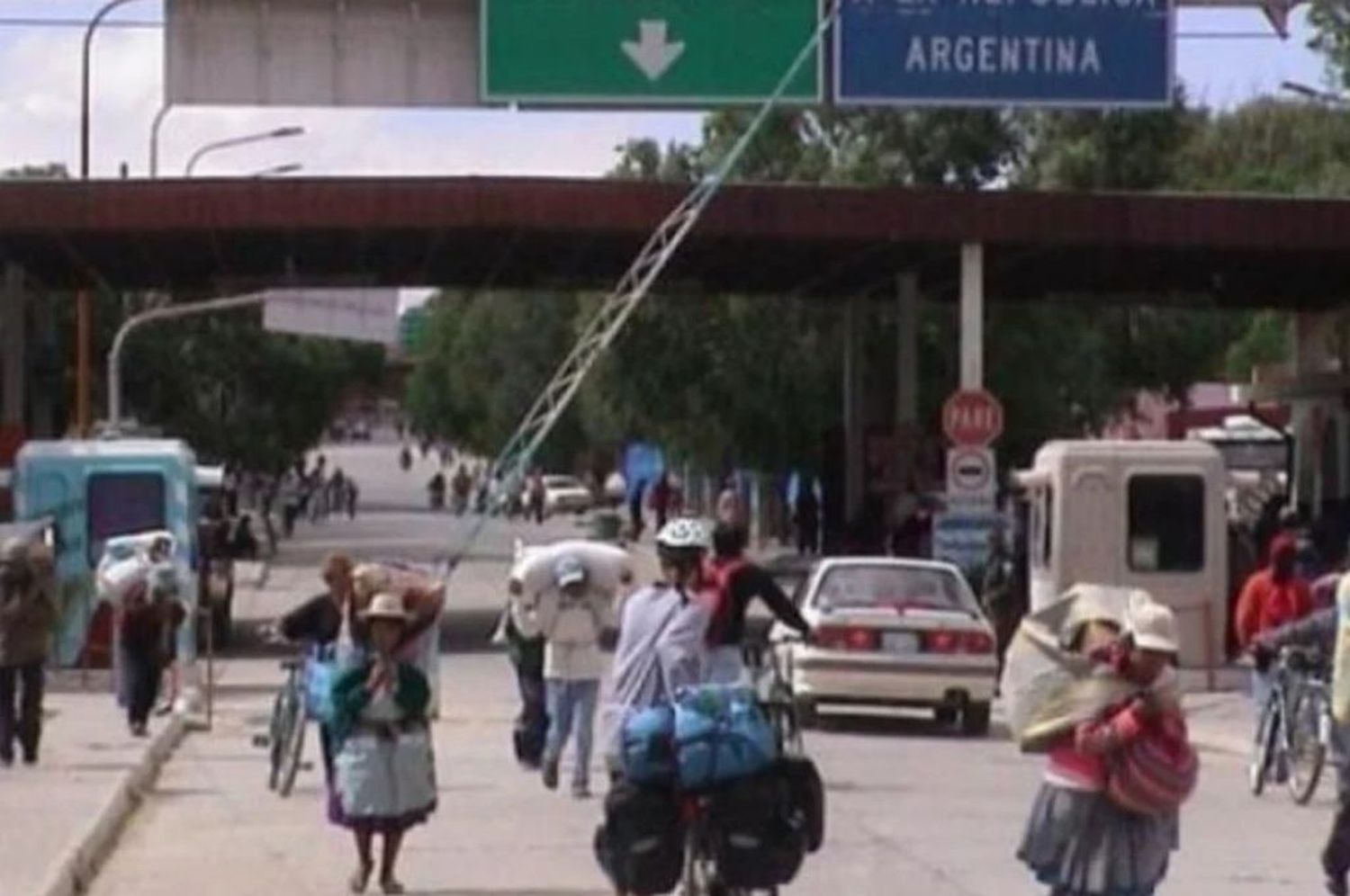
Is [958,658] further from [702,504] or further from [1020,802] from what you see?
[702,504]

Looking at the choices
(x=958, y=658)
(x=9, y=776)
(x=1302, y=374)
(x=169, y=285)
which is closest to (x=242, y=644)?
(x=169, y=285)

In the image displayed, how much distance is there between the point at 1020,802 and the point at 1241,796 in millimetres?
Result: 2057

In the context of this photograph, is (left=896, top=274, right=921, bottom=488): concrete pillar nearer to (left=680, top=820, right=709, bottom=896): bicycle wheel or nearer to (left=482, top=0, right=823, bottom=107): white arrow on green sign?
(left=482, top=0, right=823, bottom=107): white arrow on green sign

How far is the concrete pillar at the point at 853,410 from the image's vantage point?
177 feet

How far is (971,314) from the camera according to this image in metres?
44.9

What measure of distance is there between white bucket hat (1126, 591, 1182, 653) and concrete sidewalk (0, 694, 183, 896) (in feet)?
21.4

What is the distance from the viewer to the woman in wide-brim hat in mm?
18156

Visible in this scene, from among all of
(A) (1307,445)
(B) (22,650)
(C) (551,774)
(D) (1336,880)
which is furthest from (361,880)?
(A) (1307,445)

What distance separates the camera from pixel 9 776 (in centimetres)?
2619

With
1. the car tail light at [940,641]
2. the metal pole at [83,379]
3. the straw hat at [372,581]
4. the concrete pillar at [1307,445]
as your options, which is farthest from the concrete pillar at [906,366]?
the straw hat at [372,581]

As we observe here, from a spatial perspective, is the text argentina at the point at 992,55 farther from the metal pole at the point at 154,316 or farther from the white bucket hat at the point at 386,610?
the metal pole at the point at 154,316

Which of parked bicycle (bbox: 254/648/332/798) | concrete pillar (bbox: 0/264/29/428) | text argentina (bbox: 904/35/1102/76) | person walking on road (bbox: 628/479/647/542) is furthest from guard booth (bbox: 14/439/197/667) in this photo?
person walking on road (bbox: 628/479/647/542)

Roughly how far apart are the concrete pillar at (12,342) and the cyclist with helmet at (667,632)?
115 feet

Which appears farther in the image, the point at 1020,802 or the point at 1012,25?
the point at 1012,25
